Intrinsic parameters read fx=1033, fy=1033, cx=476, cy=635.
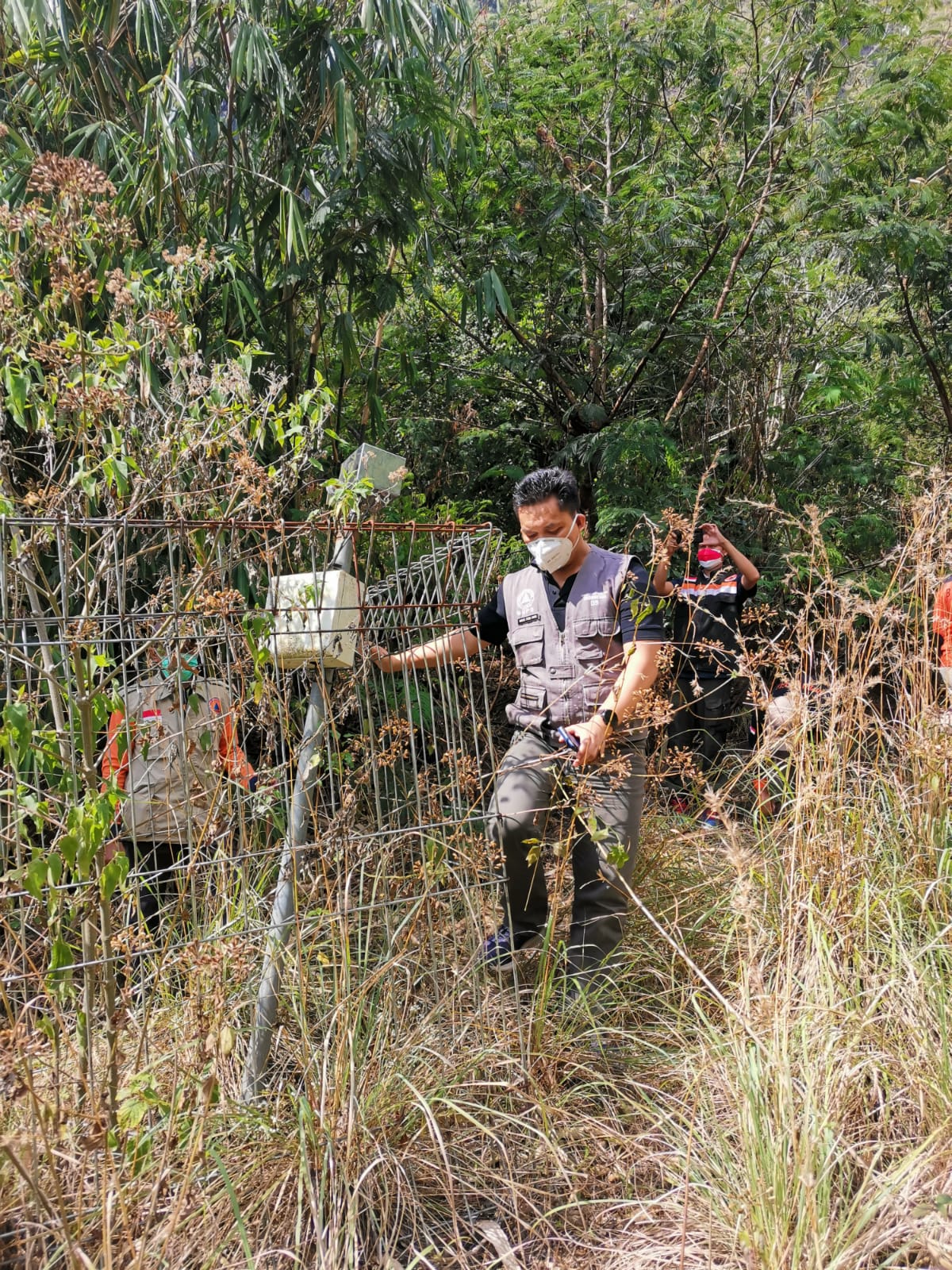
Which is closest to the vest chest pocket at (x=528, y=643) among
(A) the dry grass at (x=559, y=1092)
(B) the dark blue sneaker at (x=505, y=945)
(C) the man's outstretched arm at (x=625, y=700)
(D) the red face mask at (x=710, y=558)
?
(C) the man's outstretched arm at (x=625, y=700)

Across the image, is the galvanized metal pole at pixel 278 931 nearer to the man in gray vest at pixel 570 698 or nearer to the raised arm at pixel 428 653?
the raised arm at pixel 428 653

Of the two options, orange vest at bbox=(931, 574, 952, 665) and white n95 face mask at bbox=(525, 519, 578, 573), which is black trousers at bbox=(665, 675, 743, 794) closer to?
orange vest at bbox=(931, 574, 952, 665)

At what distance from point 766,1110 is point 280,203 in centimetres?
362

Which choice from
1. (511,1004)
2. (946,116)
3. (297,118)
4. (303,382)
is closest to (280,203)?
(297,118)

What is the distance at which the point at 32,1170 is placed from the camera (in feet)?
5.25

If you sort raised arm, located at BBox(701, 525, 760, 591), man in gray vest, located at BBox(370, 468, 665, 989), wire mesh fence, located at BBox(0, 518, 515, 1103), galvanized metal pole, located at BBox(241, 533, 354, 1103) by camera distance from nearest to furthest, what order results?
wire mesh fence, located at BBox(0, 518, 515, 1103) < galvanized metal pole, located at BBox(241, 533, 354, 1103) < man in gray vest, located at BBox(370, 468, 665, 989) < raised arm, located at BBox(701, 525, 760, 591)

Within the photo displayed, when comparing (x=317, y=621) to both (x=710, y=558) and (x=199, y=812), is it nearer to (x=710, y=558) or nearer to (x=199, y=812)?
(x=199, y=812)

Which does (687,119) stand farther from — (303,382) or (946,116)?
(303,382)

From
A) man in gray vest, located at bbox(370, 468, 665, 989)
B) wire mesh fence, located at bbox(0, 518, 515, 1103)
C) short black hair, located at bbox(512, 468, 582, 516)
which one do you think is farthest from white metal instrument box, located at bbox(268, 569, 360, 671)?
short black hair, located at bbox(512, 468, 582, 516)

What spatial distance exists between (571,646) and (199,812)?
1.13 meters

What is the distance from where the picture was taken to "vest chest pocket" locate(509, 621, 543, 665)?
295 cm

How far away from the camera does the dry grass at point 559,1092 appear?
1.78 m

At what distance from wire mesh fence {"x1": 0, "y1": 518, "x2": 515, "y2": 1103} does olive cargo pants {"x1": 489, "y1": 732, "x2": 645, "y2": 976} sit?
116 millimetres

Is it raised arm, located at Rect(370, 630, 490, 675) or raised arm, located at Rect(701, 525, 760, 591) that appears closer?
raised arm, located at Rect(370, 630, 490, 675)
